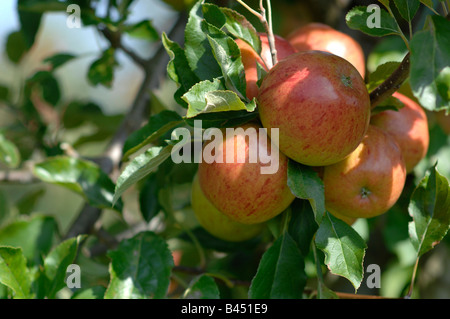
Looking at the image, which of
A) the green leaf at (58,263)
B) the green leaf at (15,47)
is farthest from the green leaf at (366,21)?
the green leaf at (15,47)

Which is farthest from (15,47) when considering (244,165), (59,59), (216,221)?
(244,165)

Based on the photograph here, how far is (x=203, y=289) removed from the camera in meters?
0.80

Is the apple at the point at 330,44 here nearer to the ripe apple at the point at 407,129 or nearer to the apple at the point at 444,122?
the ripe apple at the point at 407,129

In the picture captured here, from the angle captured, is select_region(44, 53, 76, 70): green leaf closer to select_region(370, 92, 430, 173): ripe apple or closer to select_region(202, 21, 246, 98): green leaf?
select_region(202, 21, 246, 98): green leaf

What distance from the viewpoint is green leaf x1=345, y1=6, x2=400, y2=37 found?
0.67 m

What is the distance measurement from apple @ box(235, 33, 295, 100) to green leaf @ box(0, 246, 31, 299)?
1.48 feet

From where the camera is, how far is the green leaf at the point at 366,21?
0.67 metres

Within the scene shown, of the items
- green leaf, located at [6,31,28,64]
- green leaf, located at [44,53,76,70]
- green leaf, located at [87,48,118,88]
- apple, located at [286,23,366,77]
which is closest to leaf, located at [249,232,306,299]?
apple, located at [286,23,366,77]

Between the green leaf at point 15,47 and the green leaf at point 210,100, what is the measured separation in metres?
1.03

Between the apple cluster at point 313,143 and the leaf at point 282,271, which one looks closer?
the apple cluster at point 313,143

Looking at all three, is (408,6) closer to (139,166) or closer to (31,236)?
(139,166)

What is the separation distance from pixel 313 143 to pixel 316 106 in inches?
1.9

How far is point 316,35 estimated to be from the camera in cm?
88
